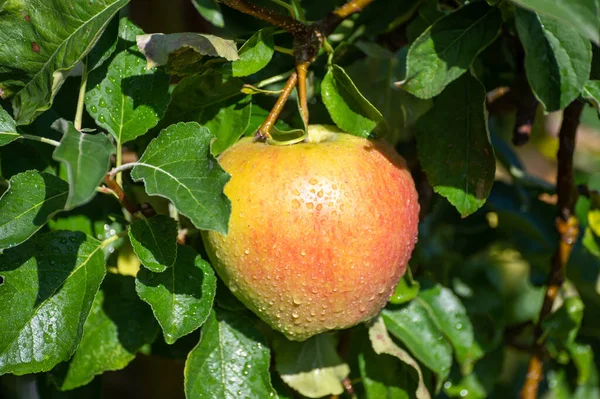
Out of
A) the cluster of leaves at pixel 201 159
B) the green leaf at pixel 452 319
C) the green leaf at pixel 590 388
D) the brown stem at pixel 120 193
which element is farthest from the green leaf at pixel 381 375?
the green leaf at pixel 590 388

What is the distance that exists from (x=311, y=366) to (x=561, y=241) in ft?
1.43

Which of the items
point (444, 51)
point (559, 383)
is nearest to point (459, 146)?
point (444, 51)

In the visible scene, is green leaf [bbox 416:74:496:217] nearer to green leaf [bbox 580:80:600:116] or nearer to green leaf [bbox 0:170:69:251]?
green leaf [bbox 580:80:600:116]

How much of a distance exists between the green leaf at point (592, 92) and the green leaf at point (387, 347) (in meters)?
0.36

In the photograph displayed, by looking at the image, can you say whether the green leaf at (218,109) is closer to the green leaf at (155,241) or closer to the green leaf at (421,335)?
the green leaf at (155,241)

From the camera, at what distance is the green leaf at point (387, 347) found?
Answer: 0.88 m

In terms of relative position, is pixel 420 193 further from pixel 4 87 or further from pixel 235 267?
pixel 4 87

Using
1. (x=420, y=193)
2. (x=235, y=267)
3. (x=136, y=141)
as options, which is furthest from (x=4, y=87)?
(x=420, y=193)

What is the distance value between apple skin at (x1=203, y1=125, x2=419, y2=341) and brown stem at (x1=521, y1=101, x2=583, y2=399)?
0.35 meters

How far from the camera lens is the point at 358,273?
73 cm

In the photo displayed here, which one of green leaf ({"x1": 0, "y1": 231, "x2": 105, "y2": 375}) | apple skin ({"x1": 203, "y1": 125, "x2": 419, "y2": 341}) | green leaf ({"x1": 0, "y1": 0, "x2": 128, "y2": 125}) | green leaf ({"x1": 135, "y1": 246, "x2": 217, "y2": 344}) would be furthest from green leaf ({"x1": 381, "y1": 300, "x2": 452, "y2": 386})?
green leaf ({"x1": 0, "y1": 0, "x2": 128, "y2": 125})

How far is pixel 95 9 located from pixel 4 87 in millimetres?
131

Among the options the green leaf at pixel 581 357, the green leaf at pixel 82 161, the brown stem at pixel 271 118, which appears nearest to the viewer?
the green leaf at pixel 82 161

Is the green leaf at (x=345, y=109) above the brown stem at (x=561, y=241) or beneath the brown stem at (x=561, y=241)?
above
